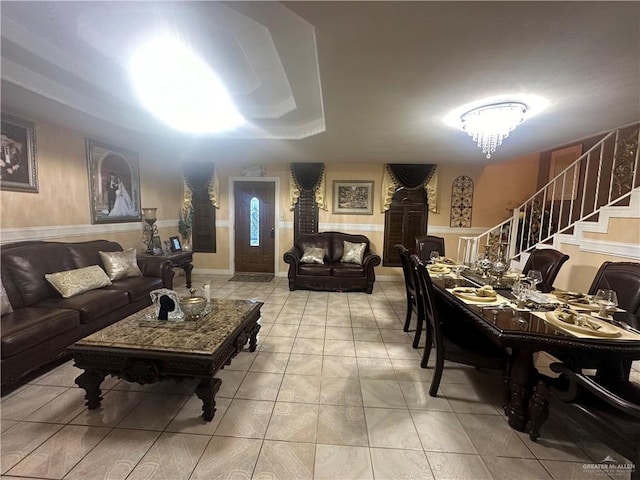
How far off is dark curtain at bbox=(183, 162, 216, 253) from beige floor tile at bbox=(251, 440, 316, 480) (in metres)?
4.73

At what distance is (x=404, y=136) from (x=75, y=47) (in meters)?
3.21

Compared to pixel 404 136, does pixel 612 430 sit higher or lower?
lower

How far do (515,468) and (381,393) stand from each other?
2.77 feet

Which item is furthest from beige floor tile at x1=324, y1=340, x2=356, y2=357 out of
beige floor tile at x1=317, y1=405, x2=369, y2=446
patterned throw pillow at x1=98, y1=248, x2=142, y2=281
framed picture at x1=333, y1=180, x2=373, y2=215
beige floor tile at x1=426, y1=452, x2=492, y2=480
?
framed picture at x1=333, y1=180, x2=373, y2=215

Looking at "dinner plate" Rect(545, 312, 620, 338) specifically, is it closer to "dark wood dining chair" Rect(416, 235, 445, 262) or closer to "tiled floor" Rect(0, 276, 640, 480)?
"tiled floor" Rect(0, 276, 640, 480)

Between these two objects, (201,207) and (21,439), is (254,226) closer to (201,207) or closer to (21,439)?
(201,207)

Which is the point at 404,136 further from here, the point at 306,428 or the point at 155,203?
the point at 155,203

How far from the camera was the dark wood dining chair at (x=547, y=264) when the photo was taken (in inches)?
101

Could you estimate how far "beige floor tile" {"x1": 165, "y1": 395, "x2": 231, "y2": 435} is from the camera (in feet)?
5.52

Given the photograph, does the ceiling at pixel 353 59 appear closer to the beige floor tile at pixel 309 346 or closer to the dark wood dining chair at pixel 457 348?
the dark wood dining chair at pixel 457 348

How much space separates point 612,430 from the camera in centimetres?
124

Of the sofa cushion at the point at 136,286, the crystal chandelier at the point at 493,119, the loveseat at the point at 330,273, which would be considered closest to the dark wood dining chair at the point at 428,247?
the loveseat at the point at 330,273

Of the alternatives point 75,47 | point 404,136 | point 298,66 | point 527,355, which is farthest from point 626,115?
point 75,47

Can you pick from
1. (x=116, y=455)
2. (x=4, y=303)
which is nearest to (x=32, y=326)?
(x=4, y=303)
